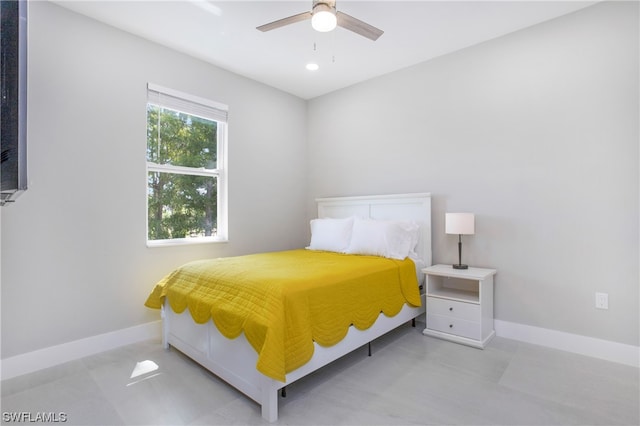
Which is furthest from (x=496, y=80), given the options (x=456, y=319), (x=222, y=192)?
(x=222, y=192)

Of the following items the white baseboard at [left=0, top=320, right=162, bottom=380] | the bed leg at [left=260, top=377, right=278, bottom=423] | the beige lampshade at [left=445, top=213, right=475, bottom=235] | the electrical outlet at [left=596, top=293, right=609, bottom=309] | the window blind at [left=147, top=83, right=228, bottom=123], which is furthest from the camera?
the window blind at [left=147, top=83, right=228, bottom=123]

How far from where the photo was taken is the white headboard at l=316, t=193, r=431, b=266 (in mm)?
3328

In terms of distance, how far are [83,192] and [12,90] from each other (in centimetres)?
200

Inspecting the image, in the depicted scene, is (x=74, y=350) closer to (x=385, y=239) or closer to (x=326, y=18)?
(x=385, y=239)

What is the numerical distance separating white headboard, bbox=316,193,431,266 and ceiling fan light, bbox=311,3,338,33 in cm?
193

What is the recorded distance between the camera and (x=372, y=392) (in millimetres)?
1999

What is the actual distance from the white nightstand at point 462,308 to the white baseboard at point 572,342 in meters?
0.15

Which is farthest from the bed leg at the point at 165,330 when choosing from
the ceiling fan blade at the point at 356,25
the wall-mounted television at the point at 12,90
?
the ceiling fan blade at the point at 356,25

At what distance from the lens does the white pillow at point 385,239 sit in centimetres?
306

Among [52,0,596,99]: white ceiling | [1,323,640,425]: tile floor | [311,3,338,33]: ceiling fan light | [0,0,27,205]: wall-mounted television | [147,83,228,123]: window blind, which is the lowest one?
[1,323,640,425]: tile floor

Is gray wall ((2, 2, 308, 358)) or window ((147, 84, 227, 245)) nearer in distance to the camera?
gray wall ((2, 2, 308, 358))

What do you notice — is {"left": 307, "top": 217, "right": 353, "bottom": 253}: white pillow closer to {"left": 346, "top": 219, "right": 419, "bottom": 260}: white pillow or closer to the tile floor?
{"left": 346, "top": 219, "right": 419, "bottom": 260}: white pillow

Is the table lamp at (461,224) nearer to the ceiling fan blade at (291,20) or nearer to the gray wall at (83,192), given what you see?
the ceiling fan blade at (291,20)

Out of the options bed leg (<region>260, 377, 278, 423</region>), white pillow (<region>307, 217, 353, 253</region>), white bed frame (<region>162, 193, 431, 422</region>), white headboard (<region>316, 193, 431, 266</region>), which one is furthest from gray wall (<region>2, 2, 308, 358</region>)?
bed leg (<region>260, 377, 278, 423</region>)
